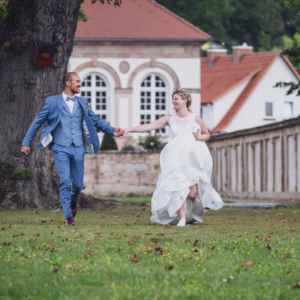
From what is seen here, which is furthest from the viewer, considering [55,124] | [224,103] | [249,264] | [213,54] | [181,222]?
[213,54]

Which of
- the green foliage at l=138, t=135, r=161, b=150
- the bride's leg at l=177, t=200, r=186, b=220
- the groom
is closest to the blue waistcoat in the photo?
the groom

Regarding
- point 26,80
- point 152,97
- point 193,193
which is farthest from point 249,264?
point 152,97

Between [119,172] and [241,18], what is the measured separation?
32.2 m

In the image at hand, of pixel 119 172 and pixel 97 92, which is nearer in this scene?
pixel 119 172

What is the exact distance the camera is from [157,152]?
28.2 metres

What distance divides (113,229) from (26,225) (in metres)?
1.17

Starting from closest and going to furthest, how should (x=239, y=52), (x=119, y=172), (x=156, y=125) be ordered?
(x=156, y=125), (x=119, y=172), (x=239, y=52)

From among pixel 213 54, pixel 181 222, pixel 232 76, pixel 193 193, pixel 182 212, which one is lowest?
pixel 181 222

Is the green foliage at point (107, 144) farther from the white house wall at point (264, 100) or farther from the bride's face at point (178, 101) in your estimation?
the bride's face at point (178, 101)

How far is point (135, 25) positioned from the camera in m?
37.0

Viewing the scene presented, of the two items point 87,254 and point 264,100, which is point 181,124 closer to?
point 87,254

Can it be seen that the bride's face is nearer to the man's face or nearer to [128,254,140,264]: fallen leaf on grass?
the man's face

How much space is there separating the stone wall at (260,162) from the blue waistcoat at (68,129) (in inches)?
394

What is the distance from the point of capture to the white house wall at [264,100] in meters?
48.2
